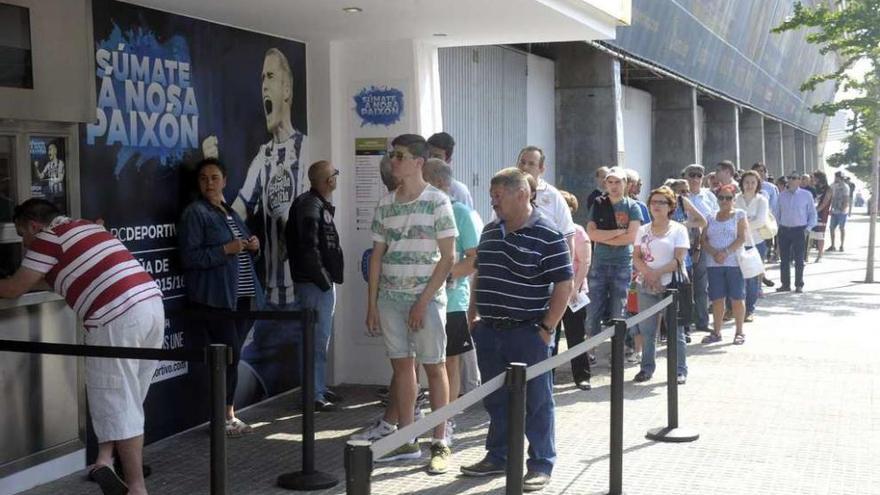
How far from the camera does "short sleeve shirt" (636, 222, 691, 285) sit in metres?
9.40

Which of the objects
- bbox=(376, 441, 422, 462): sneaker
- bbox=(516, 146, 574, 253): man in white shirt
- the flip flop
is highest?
bbox=(516, 146, 574, 253): man in white shirt

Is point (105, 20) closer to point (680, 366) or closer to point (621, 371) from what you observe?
point (621, 371)

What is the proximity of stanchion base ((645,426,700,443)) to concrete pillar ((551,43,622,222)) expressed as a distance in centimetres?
811

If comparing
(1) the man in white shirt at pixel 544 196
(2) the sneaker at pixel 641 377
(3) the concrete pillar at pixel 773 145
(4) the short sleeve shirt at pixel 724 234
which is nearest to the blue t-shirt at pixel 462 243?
(1) the man in white shirt at pixel 544 196

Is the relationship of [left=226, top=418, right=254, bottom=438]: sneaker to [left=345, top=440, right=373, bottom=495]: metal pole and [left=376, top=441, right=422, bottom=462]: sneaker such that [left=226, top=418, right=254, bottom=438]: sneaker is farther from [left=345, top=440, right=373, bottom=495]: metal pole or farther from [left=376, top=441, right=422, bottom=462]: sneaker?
[left=345, top=440, right=373, bottom=495]: metal pole

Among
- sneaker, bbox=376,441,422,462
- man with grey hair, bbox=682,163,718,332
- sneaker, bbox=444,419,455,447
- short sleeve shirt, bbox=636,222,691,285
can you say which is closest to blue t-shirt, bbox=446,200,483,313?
sneaker, bbox=444,419,455,447

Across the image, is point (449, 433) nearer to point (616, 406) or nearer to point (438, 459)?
point (438, 459)

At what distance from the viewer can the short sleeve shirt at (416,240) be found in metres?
6.39

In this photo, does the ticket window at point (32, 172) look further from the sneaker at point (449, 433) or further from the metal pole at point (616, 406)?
the metal pole at point (616, 406)

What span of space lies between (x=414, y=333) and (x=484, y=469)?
0.90 metres

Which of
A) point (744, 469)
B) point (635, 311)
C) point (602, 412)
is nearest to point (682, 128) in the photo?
point (635, 311)

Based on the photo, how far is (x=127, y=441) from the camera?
222 inches

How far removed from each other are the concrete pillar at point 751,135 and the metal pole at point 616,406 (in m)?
29.1

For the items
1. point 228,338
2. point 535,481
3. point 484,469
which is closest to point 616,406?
point 535,481
